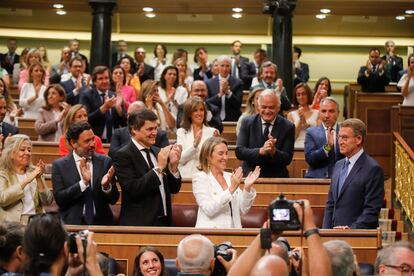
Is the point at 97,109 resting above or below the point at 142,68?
below

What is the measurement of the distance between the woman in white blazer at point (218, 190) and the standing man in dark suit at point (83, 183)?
26.1 inches

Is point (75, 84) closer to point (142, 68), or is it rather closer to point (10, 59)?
point (142, 68)

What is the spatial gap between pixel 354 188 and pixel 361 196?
75mm

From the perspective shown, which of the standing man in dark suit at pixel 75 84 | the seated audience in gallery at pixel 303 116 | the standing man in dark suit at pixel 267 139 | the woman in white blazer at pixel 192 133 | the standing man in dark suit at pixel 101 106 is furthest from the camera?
the standing man in dark suit at pixel 75 84

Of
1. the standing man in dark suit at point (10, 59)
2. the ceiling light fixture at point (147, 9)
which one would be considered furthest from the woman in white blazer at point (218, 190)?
the standing man in dark suit at point (10, 59)

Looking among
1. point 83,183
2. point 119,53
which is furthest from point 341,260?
point 119,53

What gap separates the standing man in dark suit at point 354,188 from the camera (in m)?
6.63

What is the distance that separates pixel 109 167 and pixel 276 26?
7535 millimetres

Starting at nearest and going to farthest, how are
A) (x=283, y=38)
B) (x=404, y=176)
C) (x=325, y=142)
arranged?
(x=325, y=142) < (x=404, y=176) < (x=283, y=38)

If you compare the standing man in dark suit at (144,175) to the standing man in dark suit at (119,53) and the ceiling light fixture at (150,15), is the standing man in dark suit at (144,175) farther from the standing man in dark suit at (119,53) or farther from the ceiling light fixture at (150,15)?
the ceiling light fixture at (150,15)

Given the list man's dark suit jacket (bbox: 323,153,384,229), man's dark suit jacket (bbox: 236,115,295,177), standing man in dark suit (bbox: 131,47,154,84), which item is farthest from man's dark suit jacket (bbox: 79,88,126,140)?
man's dark suit jacket (bbox: 323,153,384,229)

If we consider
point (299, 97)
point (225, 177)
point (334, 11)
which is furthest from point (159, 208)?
point (334, 11)

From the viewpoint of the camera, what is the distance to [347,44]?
17938mm

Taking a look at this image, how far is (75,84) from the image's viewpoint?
11312mm
